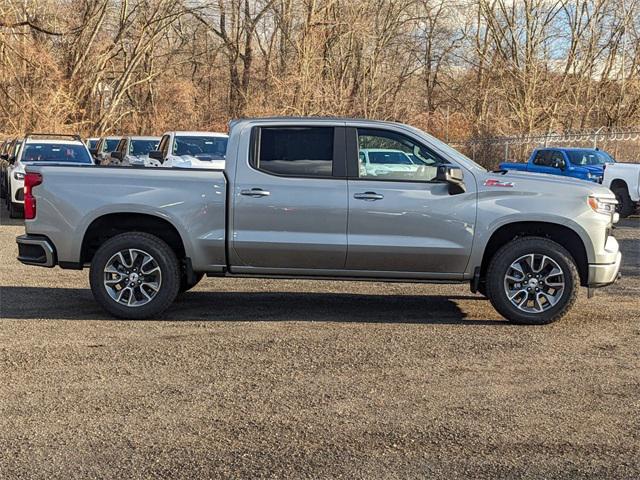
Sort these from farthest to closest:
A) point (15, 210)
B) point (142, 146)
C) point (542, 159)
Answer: point (542, 159)
point (142, 146)
point (15, 210)

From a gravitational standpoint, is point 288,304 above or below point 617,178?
below

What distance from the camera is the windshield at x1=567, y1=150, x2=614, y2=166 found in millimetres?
25312

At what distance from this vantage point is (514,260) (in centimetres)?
764

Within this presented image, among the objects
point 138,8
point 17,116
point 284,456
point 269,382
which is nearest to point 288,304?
point 269,382

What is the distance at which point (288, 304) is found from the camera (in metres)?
8.77

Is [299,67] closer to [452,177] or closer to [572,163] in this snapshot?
[572,163]

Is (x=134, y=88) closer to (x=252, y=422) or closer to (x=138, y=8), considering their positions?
(x=138, y=8)

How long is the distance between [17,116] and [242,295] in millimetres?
32667

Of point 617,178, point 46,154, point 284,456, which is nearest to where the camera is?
point 284,456

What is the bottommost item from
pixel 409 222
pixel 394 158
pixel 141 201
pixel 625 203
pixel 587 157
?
pixel 625 203

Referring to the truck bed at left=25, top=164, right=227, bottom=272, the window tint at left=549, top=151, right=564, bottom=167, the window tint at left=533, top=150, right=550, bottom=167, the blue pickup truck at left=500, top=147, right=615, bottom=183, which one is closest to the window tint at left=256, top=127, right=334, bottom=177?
the truck bed at left=25, top=164, right=227, bottom=272

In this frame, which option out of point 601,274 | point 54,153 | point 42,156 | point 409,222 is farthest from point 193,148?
point 601,274

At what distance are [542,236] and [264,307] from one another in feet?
9.73

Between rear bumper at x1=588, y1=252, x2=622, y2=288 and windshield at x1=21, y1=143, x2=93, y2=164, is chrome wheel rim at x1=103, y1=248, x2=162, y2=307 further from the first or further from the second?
windshield at x1=21, y1=143, x2=93, y2=164
